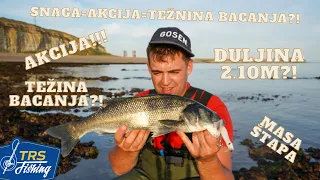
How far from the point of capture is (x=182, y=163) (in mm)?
4887

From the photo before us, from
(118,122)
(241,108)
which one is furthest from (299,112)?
(118,122)

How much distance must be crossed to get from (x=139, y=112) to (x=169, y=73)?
35.8 inches

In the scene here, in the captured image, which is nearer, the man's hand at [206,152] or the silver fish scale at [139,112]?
the man's hand at [206,152]

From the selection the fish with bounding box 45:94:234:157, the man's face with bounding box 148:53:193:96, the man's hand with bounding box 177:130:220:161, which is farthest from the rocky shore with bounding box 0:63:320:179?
the man's hand with bounding box 177:130:220:161

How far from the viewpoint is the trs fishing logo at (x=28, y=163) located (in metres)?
7.30

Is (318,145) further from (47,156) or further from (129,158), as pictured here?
(47,156)

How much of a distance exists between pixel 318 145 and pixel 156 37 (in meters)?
9.08

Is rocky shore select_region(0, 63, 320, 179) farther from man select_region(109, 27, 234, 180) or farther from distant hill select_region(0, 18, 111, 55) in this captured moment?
distant hill select_region(0, 18, 111, 55)

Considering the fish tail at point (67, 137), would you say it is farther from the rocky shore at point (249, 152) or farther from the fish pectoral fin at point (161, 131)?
the rocky shore at point (249, 152)

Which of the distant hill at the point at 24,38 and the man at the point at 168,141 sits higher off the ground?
the distant hill at the point at 24,38

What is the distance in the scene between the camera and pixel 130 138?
413 cm

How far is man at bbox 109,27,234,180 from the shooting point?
4.18 metres

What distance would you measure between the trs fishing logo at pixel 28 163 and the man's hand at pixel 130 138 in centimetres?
391

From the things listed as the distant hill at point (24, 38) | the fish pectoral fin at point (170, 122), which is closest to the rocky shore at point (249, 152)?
the fish pectoral fin at point (170, 122)
